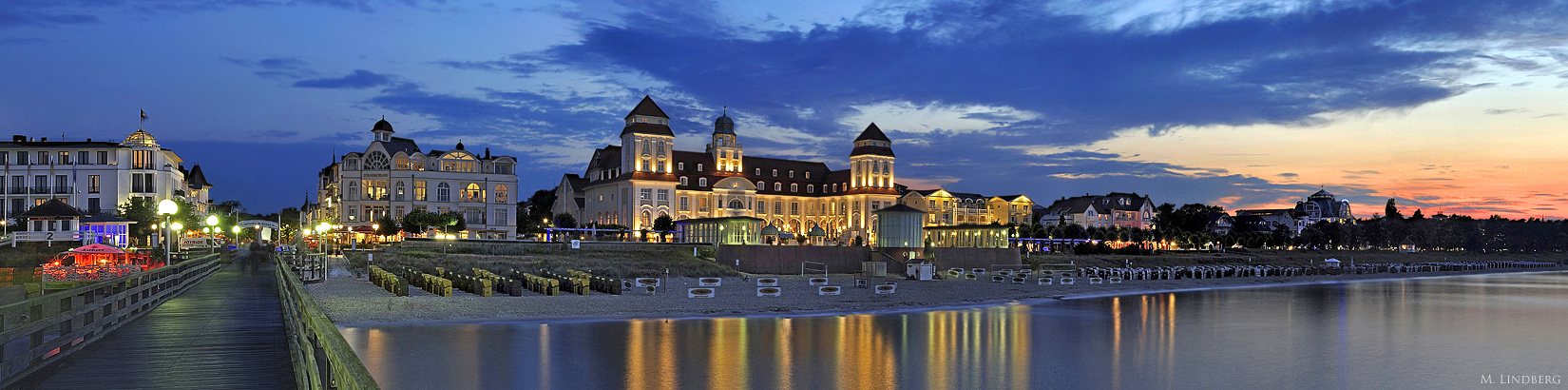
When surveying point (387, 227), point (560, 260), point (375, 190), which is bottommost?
point (560, 260)

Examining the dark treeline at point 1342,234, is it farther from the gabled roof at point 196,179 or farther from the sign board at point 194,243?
the gabled roof at point 196,179

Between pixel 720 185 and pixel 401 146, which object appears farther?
pixel 720 185

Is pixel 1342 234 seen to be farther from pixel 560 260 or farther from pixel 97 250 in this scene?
pixel 97 250

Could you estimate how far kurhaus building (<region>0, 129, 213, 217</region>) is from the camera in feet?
276

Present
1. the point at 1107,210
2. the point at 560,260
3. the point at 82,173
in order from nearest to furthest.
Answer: the point at 560,260 < the point at 82,173 < the point at 1107,210

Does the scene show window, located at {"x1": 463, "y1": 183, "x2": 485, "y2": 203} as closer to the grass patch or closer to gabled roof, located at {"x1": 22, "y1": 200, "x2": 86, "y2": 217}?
the grass patch

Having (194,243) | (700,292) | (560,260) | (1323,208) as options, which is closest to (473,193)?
(194,243)

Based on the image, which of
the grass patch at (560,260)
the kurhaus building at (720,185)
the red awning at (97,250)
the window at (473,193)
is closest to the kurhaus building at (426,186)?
the window at (473,193)

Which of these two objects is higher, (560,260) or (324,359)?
(324,359)

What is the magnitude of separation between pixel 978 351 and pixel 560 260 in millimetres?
39187

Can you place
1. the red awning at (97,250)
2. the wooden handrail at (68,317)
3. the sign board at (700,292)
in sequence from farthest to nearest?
the sign board at (700,292) → the red awning at (97,250) → the wooden handrail at (68,317)

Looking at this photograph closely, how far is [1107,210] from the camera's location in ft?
506

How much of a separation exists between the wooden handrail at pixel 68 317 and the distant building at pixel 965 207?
92.0 meters

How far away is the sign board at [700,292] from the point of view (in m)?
39.8
